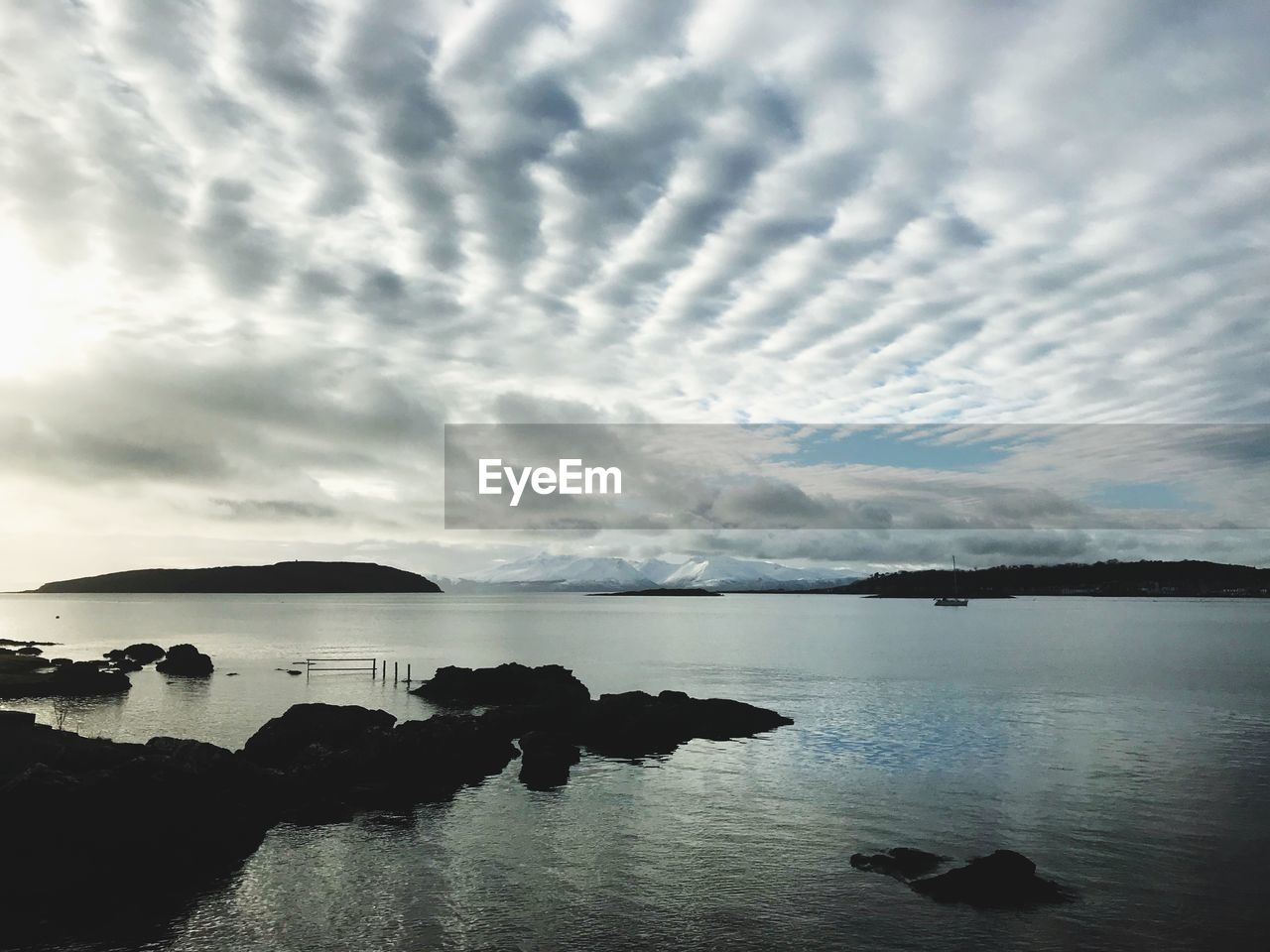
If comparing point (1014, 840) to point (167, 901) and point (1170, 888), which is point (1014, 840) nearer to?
point (1170, 888)

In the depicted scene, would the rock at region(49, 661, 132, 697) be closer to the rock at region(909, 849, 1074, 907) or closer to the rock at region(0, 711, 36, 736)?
the rock at region(0, 711, 36, 736)

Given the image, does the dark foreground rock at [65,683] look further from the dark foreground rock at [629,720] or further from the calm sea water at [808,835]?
the dark foreground rock at [629,720]

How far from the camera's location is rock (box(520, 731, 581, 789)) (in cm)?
4244

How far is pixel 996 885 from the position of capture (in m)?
26.0

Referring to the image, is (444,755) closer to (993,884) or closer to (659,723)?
(659,723)

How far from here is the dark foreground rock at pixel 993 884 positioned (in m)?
25.5

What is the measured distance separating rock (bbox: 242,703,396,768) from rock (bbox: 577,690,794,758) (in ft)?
46.0

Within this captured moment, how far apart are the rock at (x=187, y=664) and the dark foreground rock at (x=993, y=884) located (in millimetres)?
84635

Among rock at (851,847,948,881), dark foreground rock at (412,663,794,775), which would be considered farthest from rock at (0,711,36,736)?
rock at (851,847,948,881)


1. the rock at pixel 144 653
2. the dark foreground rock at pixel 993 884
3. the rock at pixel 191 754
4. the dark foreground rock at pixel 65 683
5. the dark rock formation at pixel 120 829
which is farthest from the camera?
the rock at pixel 144 653

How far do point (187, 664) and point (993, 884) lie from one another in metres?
90.4

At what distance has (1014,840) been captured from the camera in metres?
31.3

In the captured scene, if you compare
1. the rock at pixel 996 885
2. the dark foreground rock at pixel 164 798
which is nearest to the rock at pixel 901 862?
the rock at pixel 996 885

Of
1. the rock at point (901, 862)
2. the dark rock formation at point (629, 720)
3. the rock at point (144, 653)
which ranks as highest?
the rock at point (144, 653)
